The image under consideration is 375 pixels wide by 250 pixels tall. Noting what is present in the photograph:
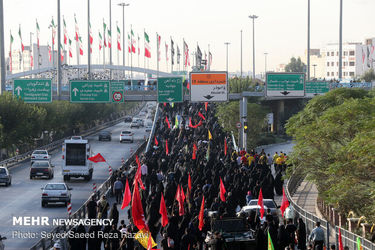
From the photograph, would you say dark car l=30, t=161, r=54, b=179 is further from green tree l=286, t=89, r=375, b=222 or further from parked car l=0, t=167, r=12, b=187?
green tree l=286, t=89, r=375, b=222

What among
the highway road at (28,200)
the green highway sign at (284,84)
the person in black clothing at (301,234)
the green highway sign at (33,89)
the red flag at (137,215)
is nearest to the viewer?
the red flag at (137,215)

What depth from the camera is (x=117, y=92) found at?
162ft

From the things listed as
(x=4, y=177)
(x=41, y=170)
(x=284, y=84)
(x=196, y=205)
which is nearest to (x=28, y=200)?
(x=4, y=177)

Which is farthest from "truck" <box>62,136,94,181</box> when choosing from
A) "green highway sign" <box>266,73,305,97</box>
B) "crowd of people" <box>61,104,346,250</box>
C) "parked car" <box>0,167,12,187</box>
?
"green highway sign" <box>266,73,305,97</box>

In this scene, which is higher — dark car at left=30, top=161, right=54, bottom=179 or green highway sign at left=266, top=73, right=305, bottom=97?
green highway sign at left=266, top=73, right=305, bottom=97

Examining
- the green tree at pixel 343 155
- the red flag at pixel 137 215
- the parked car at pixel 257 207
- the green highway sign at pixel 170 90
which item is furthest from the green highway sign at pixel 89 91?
the red flag at pixel 137 215

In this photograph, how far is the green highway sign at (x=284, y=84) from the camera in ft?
155

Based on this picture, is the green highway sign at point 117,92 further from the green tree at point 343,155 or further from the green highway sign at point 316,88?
the green tree at point 343,155

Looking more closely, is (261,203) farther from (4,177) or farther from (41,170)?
(41,170)

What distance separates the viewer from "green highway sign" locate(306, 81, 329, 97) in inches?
2115

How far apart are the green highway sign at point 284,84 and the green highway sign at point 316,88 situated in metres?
6.38

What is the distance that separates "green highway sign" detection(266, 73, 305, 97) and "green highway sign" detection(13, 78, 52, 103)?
13891 millimetres

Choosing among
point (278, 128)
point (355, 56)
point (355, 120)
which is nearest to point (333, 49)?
point (355, 56)

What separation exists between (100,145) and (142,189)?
147ft
